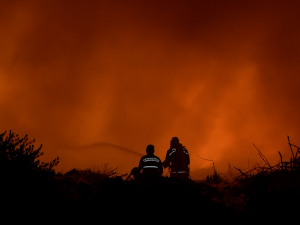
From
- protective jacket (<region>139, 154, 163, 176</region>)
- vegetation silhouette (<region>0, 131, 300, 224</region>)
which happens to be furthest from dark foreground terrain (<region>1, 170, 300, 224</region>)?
protective jacket (<region>139, 154, 163, 176</region>)

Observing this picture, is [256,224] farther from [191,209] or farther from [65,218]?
[65,218]

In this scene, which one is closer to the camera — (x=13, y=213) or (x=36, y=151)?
(x=13, y=213)

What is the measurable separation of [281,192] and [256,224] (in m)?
0.95

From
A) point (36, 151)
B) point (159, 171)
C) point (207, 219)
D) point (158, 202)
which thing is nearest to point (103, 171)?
point (159, 171)

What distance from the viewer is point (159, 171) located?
409 inches

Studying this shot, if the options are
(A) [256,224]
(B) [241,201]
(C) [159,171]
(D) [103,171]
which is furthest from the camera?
(D) [103,171]

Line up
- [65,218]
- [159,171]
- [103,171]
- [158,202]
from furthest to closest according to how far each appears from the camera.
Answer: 1. [103,171]
2. [159,171]
3. [158,202]
4. [65,218]

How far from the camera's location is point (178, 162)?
39.3 ft

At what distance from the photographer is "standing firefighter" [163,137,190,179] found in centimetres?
1195

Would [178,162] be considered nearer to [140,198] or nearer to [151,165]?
[151,165]

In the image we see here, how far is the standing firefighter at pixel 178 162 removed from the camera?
1195 cm

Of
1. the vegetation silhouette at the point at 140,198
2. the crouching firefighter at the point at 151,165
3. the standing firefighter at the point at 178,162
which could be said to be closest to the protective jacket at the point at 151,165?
the crouching firefighter at the point at 151,165

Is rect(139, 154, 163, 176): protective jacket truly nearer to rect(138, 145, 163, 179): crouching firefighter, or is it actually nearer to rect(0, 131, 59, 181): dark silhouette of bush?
rect(138, 145, 163, 179): crouching firefighter

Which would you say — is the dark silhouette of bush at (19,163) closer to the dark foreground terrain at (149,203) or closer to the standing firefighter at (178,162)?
the dark foreground terrain at (149,203)
